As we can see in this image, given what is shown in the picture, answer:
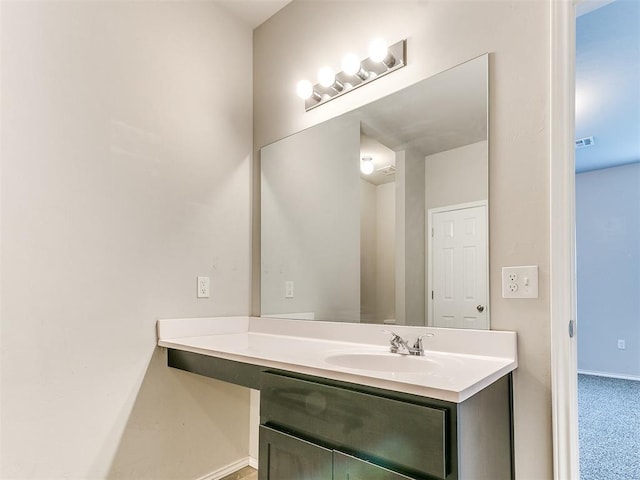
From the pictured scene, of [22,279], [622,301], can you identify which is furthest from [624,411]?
[22,279]

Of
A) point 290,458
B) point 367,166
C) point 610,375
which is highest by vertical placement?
point 367,166

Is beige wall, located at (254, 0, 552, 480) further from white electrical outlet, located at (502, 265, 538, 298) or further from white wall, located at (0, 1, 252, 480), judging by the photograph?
white wall, located at (0, 1, 252, 480)

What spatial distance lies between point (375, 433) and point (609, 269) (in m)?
4.67

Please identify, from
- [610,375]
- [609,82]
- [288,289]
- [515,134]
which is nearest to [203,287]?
[288,289]

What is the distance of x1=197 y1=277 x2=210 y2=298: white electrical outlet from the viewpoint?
6.69 ft

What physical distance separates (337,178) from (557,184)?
1.01 meters

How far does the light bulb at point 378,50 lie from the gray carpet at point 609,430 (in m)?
2.36

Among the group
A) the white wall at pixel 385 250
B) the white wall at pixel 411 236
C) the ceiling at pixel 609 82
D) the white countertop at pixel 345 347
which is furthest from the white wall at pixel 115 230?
the ceiling at pixel 609 82

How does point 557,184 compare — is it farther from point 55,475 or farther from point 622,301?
point 622,301

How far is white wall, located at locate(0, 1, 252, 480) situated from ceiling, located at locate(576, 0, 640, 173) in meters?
1.97

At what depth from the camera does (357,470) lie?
3.55ft

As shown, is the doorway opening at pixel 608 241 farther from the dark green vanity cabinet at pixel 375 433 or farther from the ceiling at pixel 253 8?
the ceiling at pixel 253 8

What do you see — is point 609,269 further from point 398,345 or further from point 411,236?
point 398,345

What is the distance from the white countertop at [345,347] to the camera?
3.48 ft
